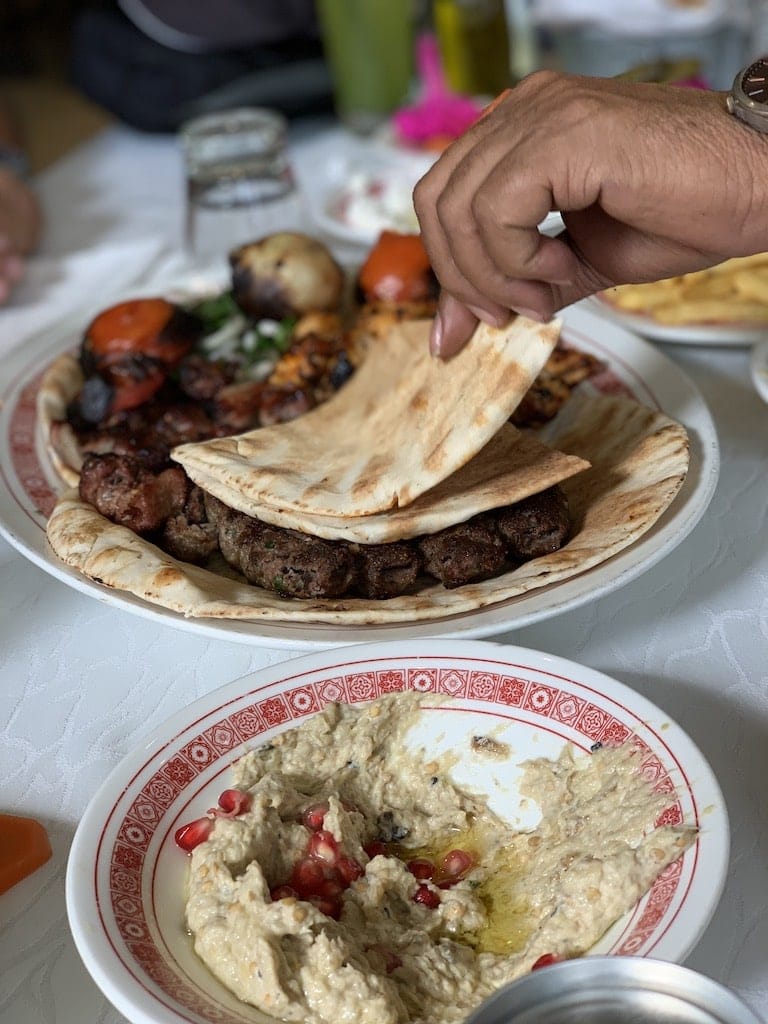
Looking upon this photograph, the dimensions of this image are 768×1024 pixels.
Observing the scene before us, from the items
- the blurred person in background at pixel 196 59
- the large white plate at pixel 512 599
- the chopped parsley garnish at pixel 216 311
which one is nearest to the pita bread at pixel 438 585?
the large white plate at pixel 512 599

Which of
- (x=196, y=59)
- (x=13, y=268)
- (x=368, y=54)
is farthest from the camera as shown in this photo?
(x=196, y=59)

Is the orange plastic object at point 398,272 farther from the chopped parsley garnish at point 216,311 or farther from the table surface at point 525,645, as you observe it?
the table surface at point 525,645

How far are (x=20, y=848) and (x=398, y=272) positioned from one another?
1693 mm

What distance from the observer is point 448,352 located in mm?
2068

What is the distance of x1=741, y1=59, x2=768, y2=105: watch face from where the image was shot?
1.67 metres

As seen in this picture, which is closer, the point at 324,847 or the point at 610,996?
the point at 610,996

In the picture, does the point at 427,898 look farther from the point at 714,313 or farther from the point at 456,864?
the point at 714,313

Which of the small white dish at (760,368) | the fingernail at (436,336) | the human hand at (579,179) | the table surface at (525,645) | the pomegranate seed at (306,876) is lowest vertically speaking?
the table surface at (525,645)

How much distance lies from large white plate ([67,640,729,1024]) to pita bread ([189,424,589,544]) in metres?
0.34

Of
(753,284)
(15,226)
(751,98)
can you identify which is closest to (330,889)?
(751,98)

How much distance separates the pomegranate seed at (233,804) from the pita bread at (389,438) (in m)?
0.60

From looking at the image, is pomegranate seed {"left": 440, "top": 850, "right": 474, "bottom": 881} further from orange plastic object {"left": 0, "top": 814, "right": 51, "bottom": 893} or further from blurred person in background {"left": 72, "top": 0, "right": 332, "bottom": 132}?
blurred person in background {"left": 72, "top": 0, "right": 332, "bottom": 132}

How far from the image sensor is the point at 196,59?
4492 mm

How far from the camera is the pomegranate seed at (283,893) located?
126cm
